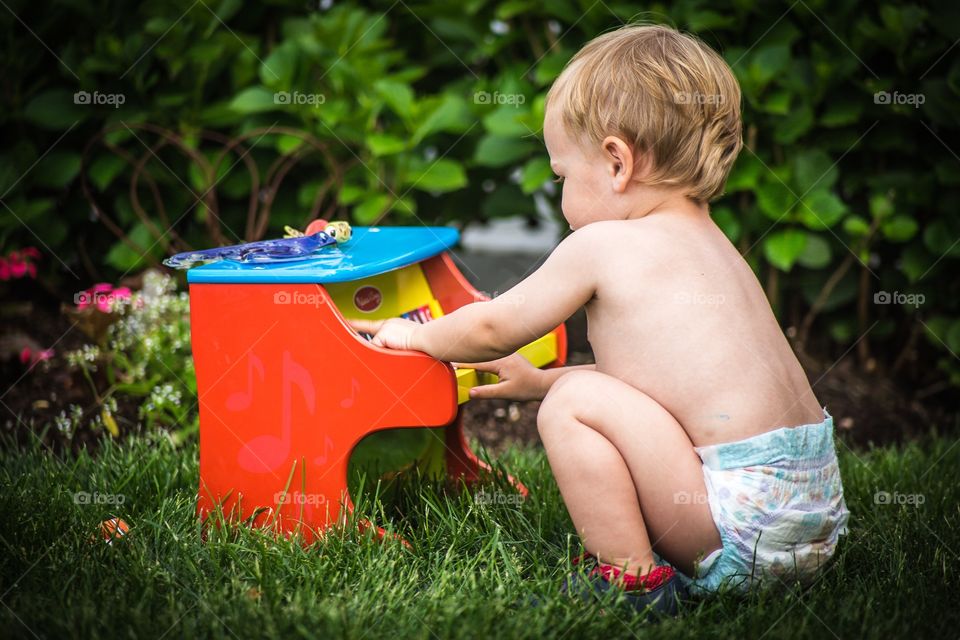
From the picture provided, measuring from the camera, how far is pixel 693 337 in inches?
74.6

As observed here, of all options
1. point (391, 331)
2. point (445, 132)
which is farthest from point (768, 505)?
point (445, 132)

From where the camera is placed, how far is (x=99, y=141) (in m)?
3.75

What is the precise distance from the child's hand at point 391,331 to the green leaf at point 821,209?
6.13 ft

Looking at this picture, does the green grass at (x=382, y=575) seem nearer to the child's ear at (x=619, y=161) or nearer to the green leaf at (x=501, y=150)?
the child's ear at (x=619, y=161)

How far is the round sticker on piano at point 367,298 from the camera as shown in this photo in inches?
96.4

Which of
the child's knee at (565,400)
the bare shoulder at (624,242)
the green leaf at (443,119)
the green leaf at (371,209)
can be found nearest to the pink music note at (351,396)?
the child's knee at (565,400)

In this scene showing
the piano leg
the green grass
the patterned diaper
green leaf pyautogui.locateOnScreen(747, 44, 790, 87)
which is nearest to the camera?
the green grass

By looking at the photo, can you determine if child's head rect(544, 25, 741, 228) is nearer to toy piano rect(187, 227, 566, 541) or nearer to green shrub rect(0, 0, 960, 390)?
toy piano rect(187, 227, 566, 541)

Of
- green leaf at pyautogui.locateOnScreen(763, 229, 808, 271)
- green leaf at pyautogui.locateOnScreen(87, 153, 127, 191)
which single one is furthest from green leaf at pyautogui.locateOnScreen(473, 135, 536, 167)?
green leaf at pyautogui.locateOnScreen(87, 153, 127, 191)

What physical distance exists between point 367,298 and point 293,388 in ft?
1.41

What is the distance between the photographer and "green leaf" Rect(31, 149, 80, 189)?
12.0 feet

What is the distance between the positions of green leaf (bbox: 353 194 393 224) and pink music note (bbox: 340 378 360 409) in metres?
1.54

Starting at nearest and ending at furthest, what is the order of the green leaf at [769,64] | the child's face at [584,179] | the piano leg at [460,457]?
1. the child's face at [584,179]
2. the piano leg at [460,457]
3. the green leaf at [769,64]

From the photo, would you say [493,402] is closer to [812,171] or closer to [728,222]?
[728,222]
